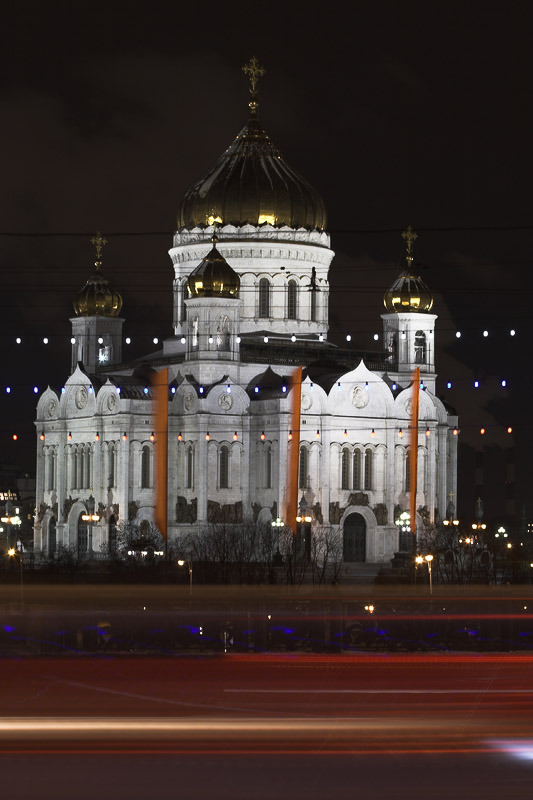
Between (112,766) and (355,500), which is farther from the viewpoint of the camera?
(355,500)

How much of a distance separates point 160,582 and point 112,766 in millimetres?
44151

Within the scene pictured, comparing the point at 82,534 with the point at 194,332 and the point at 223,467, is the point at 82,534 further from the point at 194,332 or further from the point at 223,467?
the point at 194,332

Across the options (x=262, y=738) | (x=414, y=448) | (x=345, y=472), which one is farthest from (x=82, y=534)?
(x=262, y=738)

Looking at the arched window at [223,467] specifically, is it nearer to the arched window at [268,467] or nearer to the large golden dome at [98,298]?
the arched window at [268,467]

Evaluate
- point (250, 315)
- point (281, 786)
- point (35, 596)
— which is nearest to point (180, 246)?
point (250, 315)

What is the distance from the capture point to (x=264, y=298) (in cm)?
9719

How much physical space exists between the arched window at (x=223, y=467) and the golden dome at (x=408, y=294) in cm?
1250

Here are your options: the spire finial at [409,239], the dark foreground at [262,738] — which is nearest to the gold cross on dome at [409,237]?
the spire finial at [409,239]

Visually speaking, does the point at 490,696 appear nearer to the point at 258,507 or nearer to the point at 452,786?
the point at 452,786

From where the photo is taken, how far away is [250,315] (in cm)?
9669

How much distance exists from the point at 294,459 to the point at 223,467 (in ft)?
15.1

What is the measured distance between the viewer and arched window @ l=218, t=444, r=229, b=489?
90.4 meters

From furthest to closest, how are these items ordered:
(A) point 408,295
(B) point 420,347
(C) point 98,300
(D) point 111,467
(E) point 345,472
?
(C) point 98,300 → (B) point 420,347 → (A) point 408,295 → (D) point 111,467 → (E) point 345,472

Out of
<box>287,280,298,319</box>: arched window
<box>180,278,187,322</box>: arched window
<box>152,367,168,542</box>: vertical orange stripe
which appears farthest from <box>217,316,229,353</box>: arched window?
<box>287,280,298,319</box>: arched window
